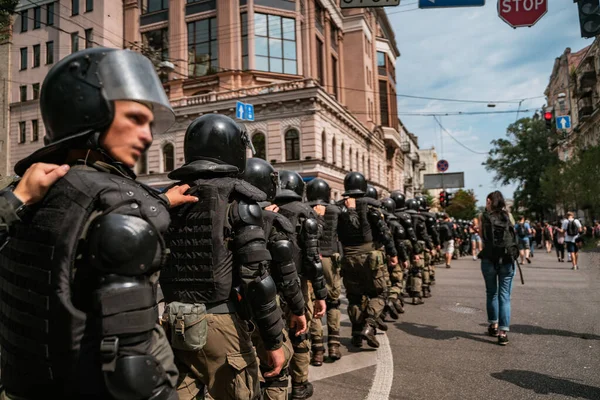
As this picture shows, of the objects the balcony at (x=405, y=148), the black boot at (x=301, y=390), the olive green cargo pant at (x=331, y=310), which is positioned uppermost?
the balcony at (x=405, y=148)

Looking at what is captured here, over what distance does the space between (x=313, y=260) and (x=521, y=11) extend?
18.6 feet

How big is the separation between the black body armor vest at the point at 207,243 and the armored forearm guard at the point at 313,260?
1980 millimetres

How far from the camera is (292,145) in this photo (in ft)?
92.9

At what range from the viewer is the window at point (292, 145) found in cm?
2820

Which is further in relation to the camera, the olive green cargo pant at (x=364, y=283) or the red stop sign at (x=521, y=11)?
the red stop sign at (x=521, y=11)

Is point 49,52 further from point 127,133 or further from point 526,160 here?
point 526,160

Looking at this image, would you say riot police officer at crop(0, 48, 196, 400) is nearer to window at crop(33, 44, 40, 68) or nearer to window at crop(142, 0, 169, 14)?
window at crop(33, 44, 40, 68)

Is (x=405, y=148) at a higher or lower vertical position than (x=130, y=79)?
higher

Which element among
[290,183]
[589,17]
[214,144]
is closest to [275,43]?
[589,17]

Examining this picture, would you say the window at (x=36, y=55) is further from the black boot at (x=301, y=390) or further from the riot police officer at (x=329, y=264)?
the black boot at (x=301, y=390)

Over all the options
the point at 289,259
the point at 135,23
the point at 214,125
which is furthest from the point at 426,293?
the point at 135,23

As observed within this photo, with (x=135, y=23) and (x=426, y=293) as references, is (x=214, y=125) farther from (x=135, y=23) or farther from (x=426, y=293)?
(x=135, y=23)

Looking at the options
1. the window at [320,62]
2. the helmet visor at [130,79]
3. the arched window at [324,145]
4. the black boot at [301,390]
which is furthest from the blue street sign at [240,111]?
the window at [320,62]

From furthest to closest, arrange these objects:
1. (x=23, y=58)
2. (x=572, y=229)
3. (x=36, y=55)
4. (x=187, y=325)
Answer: (x=23, y=58), (x=36, y=55), (x=572, y=229), (x=187, y=325)
